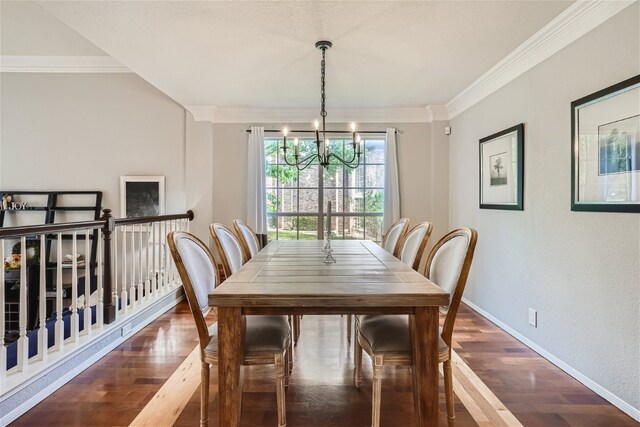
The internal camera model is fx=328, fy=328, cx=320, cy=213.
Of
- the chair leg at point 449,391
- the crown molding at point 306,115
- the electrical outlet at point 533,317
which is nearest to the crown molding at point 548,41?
the crown molding at point 306,115

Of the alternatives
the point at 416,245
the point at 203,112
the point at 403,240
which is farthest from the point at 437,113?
the point at 203,112

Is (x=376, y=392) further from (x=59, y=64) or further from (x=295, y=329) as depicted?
(x=59, y=64)

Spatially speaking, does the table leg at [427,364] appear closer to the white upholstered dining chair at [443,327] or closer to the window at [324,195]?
the white upholstered dining chair at [443,327]

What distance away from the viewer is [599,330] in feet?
6.55

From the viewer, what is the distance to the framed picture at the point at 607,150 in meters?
1.77

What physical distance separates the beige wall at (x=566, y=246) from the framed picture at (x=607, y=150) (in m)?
0.07

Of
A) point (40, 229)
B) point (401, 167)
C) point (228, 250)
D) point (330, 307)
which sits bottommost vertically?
point (330, 307)

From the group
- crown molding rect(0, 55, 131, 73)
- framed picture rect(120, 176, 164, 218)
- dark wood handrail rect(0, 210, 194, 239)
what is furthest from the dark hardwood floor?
crown molding rect(0, 55, 131, 73)

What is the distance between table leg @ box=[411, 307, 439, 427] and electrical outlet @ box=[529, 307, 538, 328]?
169 cm

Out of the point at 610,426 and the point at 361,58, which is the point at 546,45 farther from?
the point at 610,426

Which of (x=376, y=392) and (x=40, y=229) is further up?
(x=40, y=229)

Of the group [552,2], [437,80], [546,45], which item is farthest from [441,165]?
[552,2]

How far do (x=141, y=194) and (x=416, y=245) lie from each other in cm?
370

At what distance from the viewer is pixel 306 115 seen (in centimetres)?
434
